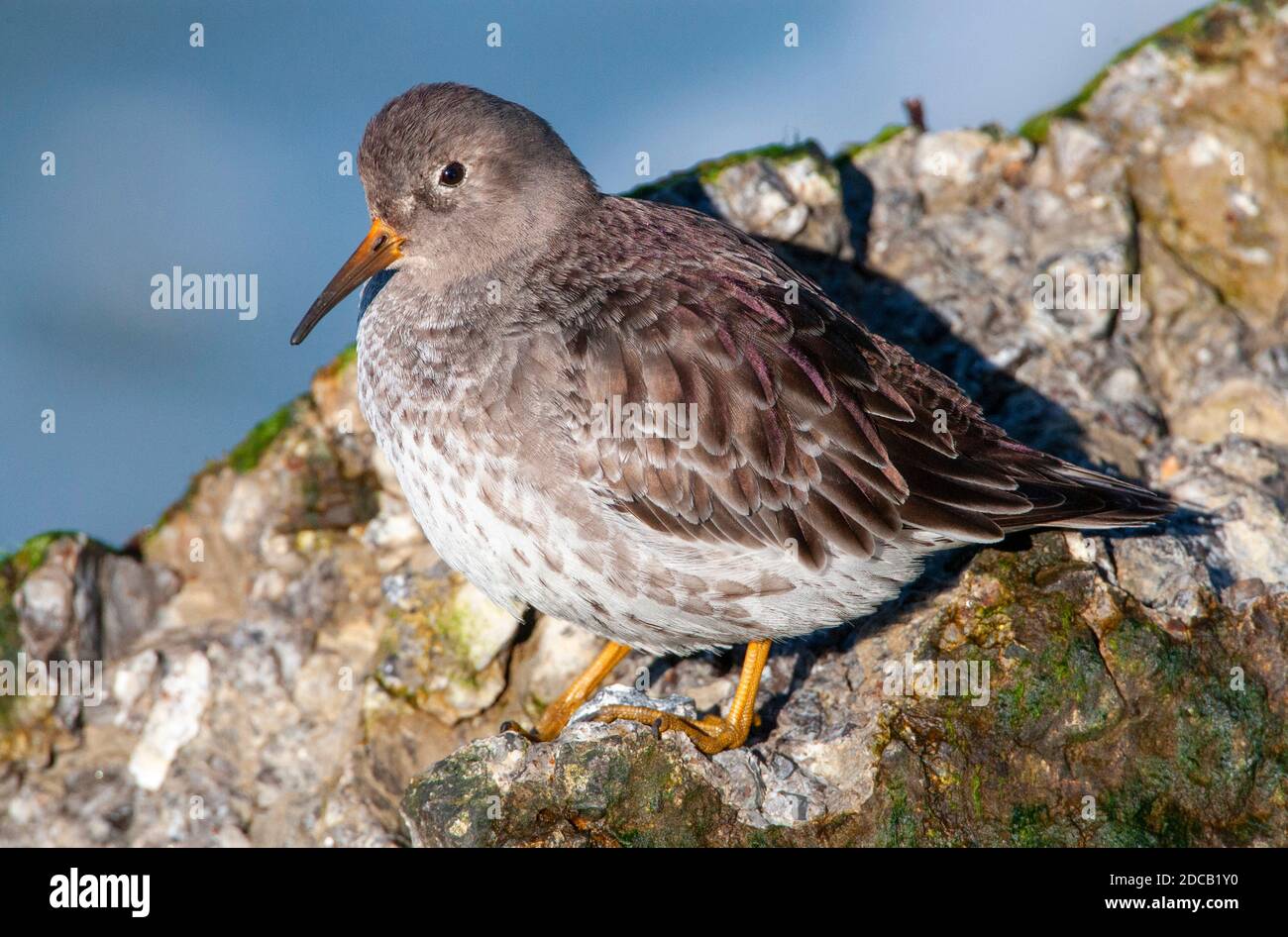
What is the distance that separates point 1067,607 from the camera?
22.1 feet

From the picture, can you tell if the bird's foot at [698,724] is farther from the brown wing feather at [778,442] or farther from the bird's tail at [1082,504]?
the bird's tail at [1082,504]

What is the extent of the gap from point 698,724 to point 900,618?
1363 millimetres

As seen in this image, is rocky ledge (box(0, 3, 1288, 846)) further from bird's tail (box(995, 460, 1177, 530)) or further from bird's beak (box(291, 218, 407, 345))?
bird's beak (box(291, 218, 407, 345))

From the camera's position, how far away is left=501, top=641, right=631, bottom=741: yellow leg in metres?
7.29

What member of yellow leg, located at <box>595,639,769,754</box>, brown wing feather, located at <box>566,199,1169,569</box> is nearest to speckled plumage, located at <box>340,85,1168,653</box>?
brown wing feather, located at <box>566,199,1169,569</box>

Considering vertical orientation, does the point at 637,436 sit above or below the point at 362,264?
below

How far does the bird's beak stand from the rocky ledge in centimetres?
178

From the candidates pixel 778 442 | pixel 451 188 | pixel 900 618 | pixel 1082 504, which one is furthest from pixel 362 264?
pixel 1082 504

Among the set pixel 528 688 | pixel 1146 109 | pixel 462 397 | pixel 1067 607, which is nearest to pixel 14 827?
pixel 528 688

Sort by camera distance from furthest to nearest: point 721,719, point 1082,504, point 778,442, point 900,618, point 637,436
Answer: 1. point 900,618
2. point 721,719
3. point 1082,504
4. point 778,442
5. point 637,436

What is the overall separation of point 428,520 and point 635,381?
1.34 meters

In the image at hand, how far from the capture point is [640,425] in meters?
6.29

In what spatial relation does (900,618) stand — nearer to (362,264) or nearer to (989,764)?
(989,764)

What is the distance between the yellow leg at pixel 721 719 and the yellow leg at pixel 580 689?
72 cm
